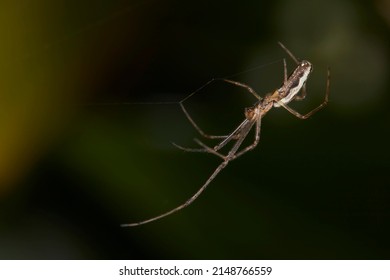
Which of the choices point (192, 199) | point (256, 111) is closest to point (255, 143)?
point (256, 111)

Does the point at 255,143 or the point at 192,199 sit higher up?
the point at 255,143

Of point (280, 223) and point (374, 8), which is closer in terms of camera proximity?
point (280, 223)

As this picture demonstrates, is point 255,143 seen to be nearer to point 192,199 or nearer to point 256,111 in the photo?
point 256,111

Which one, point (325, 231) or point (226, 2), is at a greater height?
point (226, 2)

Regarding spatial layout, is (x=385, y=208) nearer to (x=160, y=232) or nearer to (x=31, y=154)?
(x=160, y=232)

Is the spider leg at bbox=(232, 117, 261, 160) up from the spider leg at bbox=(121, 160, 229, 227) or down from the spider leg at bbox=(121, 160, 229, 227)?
up
